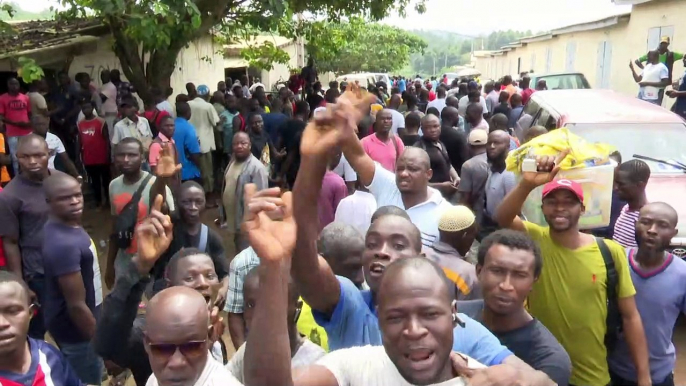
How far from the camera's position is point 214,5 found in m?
8.52

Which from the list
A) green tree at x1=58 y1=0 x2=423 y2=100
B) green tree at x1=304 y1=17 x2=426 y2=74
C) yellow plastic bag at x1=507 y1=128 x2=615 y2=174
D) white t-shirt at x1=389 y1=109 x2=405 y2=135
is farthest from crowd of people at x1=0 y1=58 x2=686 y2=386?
green tree at x1=304 y1=17 x2=426 y2=74

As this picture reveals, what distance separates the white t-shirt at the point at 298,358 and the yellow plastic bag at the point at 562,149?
154 centimetres

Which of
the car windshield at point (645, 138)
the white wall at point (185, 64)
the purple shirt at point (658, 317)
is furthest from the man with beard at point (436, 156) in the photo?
the white wall at point (185, 64)

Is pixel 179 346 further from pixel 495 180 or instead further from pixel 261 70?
pixel 261 70

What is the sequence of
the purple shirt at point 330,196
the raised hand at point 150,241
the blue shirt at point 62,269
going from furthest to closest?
1. the purple shirt at point 330,196
2. the blue shirt at point 62,269
3. the raised hand at point 150,241

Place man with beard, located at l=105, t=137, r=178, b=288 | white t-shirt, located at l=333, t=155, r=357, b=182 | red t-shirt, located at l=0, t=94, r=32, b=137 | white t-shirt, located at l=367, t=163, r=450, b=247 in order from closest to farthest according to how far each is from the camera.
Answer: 1. white t-shirt, located at l=367, t=163, r=450, b=247
2. man with beard, located at l=105, t=137, r=178, b=288
3. white t-shirt, located at l=333, t=155, r=357, b=182
4. red t-shirt, located at l=0, t=94, r=32, b=137

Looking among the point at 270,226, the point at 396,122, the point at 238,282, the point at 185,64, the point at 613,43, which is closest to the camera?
the point at 270,226

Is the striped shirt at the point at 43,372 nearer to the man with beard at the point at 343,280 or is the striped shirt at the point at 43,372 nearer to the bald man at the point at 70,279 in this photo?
Result: the bald man at the point at 70,279

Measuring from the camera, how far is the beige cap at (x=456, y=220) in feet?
11.1

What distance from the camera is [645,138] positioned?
625 cm

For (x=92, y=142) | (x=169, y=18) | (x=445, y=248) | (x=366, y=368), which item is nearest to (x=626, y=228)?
(x=445, y=248)

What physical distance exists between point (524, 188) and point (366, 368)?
1.63 m

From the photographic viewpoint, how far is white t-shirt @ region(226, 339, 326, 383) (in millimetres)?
2229

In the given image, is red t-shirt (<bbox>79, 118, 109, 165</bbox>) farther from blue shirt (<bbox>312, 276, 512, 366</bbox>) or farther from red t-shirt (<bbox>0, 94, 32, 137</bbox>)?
blue shirt (<bbox>312, 276, 512, 366</bbox>)
